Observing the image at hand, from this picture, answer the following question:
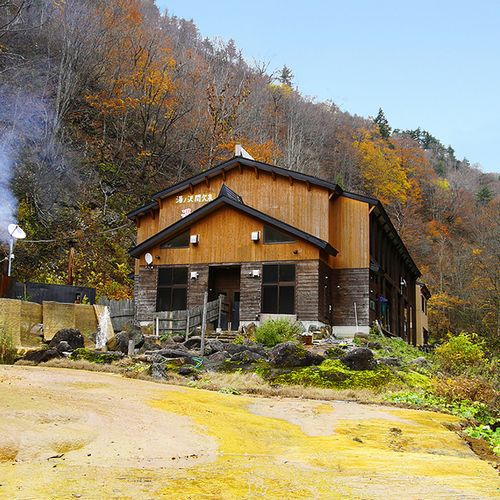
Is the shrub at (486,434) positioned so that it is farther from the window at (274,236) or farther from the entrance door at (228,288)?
the entrance door at (228,288)

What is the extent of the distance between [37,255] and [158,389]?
21.2m

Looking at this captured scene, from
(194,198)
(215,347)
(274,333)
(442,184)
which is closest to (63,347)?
(215,347)

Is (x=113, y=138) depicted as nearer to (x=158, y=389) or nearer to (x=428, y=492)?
(x=158, y=389)

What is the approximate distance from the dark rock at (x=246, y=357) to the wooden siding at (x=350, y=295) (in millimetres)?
11071

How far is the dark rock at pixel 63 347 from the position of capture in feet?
52.8

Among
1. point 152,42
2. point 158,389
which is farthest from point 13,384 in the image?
point 152,42

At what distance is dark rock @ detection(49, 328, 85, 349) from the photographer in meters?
16.8

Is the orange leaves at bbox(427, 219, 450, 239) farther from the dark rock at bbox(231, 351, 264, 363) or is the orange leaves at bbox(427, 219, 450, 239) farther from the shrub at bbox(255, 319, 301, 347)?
the dark rock at bbox(231, 351, 264, 363)

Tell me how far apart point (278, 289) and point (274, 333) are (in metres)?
5.17

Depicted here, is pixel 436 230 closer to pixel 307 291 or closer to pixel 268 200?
pixel 268 200

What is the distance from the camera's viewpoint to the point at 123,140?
42000 millimetres

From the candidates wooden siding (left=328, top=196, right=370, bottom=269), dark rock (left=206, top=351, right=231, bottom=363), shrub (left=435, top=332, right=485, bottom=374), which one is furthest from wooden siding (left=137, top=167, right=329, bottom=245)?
dark rock (left=206, top=351, right=231, bottom=363)

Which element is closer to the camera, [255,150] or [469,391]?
[469,391]

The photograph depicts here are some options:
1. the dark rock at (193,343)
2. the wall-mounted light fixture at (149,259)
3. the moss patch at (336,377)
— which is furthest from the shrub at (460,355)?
the wall-mounted light fixture at (149,259)
